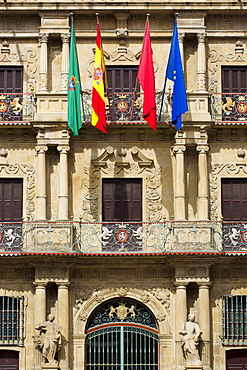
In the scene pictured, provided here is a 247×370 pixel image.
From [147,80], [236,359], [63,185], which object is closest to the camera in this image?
[147,80]

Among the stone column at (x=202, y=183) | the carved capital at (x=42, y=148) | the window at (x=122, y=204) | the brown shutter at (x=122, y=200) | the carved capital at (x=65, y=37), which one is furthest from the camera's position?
the carved capital at (x=65, y=37)

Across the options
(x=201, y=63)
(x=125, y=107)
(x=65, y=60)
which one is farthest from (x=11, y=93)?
(x=201, y=63)

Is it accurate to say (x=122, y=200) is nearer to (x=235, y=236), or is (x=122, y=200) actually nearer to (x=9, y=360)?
(x=235, y=236)

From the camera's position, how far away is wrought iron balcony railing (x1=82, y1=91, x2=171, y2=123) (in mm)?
29734

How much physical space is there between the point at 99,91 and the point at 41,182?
3.48m

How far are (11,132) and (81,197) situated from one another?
3101mm

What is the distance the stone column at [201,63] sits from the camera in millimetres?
30078

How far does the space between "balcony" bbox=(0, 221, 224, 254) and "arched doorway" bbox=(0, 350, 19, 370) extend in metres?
3.23

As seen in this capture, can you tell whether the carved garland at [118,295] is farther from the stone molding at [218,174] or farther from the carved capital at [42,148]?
the carved capital at [42,148]

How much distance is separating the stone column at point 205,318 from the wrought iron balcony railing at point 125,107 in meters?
5.59

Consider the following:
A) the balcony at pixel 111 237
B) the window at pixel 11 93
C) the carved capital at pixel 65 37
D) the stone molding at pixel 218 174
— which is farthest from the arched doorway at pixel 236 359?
the carved capital at pixel 65 37

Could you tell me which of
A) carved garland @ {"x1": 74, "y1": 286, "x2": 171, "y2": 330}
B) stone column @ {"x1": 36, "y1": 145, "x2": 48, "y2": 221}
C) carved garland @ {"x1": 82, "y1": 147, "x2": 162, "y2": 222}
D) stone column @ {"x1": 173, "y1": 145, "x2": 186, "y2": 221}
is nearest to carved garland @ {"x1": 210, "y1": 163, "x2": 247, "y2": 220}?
stone column @ {"x1": 173, "y1": 145, "x2": 186, "y2": 221}

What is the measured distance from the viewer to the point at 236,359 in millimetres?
28922

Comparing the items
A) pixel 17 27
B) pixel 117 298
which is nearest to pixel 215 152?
pixel 117 298
